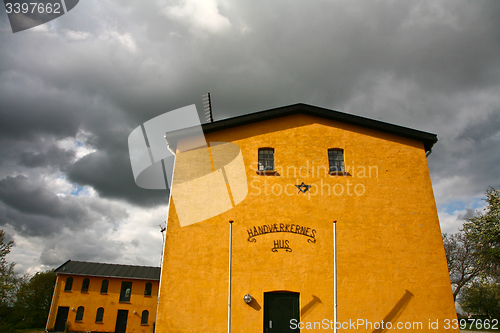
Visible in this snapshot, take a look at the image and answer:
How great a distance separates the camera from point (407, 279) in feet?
36.4

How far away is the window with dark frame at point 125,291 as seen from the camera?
3189 cm

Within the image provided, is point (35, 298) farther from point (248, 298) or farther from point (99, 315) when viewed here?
point (248, 298)

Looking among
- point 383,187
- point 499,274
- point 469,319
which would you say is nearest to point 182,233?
point 383,187

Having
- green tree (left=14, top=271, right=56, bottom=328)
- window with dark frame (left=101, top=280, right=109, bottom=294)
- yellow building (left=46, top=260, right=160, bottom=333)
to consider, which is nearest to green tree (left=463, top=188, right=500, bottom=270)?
yellow building (left=46, top=260, right=160, bottom=333)

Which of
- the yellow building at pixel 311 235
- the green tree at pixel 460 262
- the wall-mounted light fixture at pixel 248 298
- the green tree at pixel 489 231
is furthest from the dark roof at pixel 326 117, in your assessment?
the green tree at pixel 460 262

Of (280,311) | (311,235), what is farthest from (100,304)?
(311,235)

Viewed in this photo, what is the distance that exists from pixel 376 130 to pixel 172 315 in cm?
1102

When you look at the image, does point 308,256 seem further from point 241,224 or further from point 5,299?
point 5,299

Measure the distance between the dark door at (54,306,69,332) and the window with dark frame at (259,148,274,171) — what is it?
2905cm

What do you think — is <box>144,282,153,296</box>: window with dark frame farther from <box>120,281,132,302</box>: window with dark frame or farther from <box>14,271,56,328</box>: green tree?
<box>14,271,56,328</box>: green tree

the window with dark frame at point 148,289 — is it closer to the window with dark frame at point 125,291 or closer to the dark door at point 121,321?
the window with dark frame at point 125,291

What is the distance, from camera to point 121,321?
30.8m

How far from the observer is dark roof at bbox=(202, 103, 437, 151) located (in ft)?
42.7

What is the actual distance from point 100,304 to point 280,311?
89.7 feet
